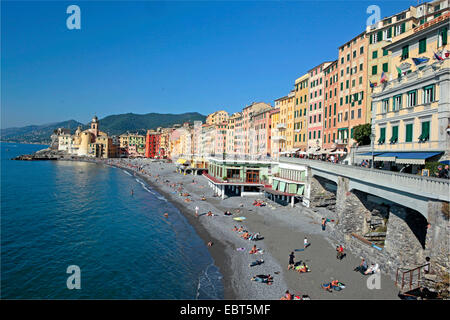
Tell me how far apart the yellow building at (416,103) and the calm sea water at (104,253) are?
20649mm

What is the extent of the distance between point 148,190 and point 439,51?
216 feet

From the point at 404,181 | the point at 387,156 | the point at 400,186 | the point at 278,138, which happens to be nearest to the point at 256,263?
the point at 400,186

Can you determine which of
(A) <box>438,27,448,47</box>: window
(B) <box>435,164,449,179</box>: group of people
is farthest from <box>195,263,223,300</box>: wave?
(A) <box>438,27,448,47</box>: window

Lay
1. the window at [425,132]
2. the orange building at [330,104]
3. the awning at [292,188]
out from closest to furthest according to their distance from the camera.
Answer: the window at [425,132]
the awning at [292,188]
the orange building at [330,104]

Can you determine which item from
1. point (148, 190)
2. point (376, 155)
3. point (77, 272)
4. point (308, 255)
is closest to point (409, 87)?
point (376, 155)

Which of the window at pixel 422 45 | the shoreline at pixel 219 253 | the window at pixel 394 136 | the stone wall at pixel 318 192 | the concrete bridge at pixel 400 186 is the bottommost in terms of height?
the shoreline at pixel 219 253

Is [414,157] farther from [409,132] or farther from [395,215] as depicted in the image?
[395,215]

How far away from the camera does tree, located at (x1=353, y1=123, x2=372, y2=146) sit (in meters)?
38.6

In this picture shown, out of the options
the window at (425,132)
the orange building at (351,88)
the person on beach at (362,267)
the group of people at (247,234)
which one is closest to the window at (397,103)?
the window at (425,132)

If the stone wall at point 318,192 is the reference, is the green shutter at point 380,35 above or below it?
above

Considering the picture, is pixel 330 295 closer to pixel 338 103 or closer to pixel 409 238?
pixel 409 238

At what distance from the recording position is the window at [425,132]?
1017 inches

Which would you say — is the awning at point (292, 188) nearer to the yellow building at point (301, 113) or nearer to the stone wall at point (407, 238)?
the yellow building at point (301, 113)

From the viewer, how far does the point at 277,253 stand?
29.7 meters
